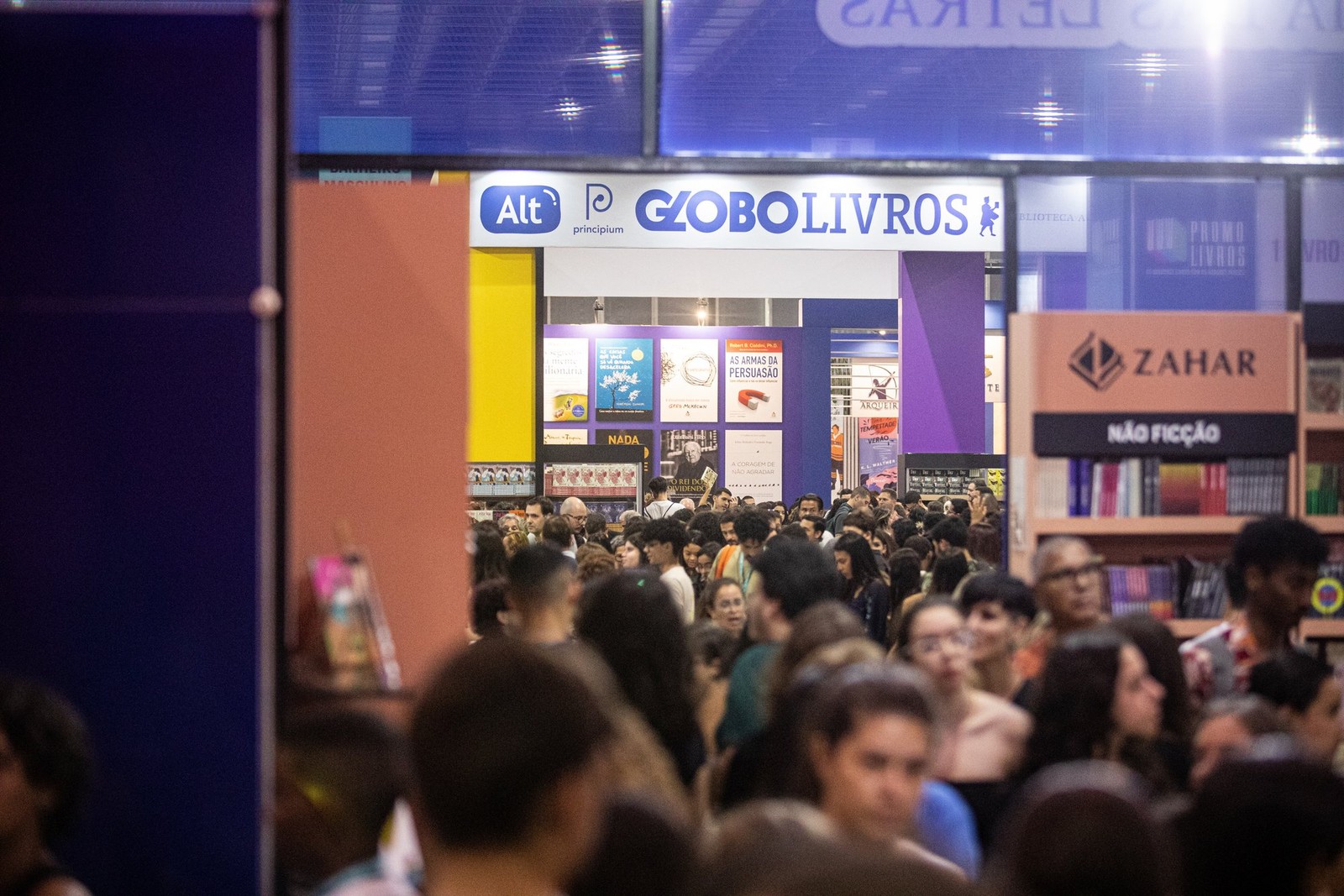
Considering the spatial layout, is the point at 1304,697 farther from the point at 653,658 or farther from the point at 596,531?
the point at 596,531

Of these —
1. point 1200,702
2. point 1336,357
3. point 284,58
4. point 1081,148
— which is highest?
point 1081,148

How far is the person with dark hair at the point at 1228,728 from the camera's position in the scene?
296 centimetres

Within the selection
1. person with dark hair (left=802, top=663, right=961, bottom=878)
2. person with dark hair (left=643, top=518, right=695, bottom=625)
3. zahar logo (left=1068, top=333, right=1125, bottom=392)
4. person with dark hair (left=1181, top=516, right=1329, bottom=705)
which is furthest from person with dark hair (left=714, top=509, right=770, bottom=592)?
person with dark hair (left=802, top=663, right=961, bottom=878)

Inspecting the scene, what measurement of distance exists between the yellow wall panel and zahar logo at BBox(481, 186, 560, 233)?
611 centimetres

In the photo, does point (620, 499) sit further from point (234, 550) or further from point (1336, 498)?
point (234, 550)

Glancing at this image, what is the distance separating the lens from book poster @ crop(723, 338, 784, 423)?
16.9 metres

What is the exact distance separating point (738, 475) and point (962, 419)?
138 inches

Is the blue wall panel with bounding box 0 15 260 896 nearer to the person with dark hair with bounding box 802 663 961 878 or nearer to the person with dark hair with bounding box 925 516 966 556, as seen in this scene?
the person with dark hair with bounding box 802 663 961 878

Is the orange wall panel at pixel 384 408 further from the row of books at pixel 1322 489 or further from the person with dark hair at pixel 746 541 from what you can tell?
the person with dark hair at pixel 746 541

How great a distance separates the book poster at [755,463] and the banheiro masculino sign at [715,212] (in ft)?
33.0

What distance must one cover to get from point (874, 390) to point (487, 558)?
13.3m

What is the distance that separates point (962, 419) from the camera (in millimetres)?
14203

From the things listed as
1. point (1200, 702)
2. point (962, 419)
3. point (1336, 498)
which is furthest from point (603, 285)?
point (1200, 702)

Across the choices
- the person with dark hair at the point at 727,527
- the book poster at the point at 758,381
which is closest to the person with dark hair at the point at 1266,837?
the person with dark hair at the point at 727,527
